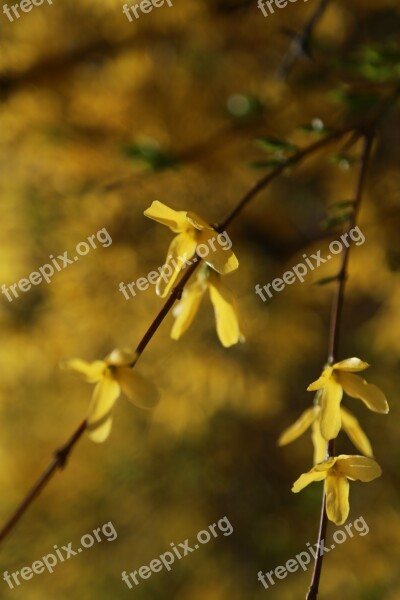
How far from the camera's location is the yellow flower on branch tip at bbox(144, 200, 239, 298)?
0.72m

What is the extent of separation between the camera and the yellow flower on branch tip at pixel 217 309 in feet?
2.66

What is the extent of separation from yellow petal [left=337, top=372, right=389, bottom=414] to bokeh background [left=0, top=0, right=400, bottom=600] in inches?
11.3

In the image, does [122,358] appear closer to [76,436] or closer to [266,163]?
[76,436]

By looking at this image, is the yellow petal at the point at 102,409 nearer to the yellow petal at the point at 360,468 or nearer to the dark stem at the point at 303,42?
the yellow petal at the point at 360,468

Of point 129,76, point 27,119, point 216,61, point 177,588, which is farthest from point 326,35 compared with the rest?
point 177,588

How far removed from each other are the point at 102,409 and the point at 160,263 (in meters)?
1.15

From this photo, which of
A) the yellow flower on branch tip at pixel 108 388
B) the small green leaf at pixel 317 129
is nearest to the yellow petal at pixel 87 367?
the yellow flower on branch tip at pixel 108 388

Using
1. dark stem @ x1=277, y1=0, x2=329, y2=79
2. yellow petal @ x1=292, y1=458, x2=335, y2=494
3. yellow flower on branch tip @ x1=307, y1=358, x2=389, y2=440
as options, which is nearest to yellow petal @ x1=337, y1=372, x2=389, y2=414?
yellow flower on branch tip @ x1=307, y1=358, x2=389, y2=440

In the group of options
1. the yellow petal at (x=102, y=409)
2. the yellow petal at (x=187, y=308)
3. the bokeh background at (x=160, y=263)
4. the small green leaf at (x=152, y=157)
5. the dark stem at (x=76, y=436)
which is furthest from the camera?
the bokeh background at (x=160, y=263)

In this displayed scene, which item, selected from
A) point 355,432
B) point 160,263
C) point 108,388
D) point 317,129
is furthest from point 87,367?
point 160,263

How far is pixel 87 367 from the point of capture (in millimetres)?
719

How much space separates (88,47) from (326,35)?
0.67 m

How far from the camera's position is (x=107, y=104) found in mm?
1683

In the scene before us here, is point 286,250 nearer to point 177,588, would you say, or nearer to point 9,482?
point 9,482
